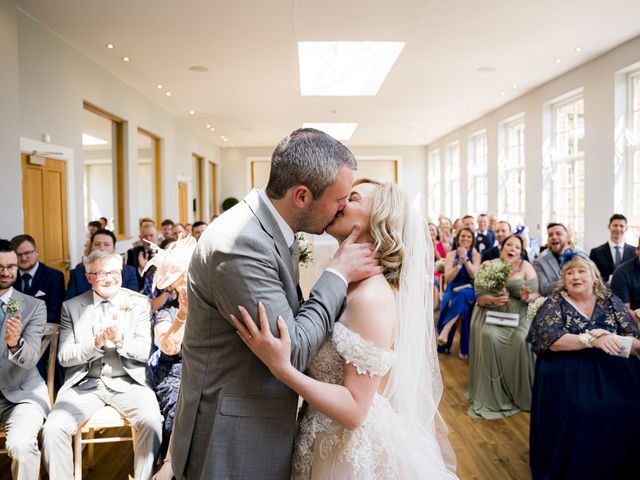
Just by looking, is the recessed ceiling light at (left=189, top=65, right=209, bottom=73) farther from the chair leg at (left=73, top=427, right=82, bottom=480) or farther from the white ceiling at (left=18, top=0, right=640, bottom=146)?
the chair leg at (left=73, top=427, right=82, bottom=480)

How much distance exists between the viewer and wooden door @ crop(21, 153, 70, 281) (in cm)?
595

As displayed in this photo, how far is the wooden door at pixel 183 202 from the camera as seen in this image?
13445mm

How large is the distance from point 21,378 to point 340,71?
8.38 m

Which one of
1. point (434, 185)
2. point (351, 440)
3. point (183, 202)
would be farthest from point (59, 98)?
point (434, 185)

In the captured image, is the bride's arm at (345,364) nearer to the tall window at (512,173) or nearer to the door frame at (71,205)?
the door frame at (71,205)

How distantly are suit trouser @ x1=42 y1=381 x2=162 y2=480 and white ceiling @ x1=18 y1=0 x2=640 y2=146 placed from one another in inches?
162

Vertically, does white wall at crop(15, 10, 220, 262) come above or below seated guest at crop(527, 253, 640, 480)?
above

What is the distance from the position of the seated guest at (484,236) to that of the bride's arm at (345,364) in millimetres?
7575

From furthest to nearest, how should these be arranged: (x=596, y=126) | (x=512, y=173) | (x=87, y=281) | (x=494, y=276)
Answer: (x=512, y=173), (x=596, y=126), (x=494, y=276), (x=87, y=281)

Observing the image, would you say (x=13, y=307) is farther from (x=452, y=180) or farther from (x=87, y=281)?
(x=452, y=180)

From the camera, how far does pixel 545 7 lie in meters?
5.89

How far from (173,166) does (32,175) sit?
20.9ft

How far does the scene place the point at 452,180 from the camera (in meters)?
17.7

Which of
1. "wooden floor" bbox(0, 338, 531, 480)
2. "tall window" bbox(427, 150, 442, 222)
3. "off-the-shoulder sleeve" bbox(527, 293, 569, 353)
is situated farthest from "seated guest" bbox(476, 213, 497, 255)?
"tall window" bbox(427, 150, 442, 222)
